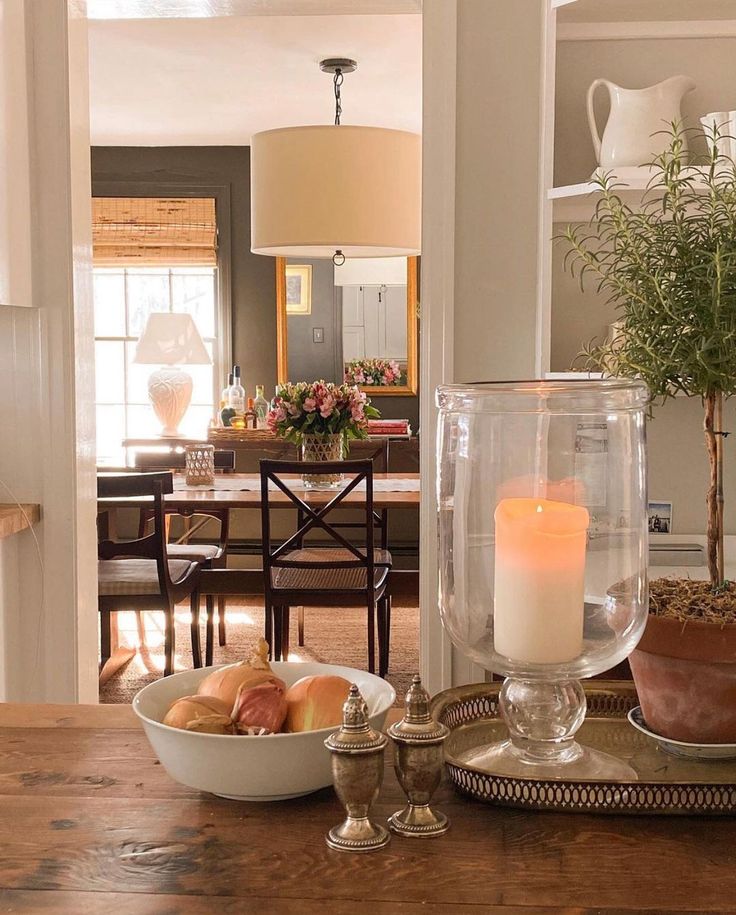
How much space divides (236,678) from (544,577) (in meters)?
0.31

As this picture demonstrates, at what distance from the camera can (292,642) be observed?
493 centimetres

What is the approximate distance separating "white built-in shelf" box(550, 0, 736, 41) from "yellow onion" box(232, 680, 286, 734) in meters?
1.64

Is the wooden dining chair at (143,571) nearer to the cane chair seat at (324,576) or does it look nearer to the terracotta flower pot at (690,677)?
the cane chair seat at (324,576)

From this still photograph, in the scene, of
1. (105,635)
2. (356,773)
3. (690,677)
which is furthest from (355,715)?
(105,635)

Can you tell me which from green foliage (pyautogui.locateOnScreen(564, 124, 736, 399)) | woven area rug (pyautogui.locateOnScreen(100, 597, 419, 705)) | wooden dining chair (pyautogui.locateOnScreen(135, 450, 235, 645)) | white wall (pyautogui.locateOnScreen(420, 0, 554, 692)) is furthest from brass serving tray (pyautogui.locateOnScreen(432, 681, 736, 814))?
wooden dining chair (pyautogui.locateOnScreen(135, 450, 235, 645))

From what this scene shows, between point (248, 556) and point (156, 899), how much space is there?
17.3ft

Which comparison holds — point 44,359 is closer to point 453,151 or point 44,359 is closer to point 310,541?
point 453,151

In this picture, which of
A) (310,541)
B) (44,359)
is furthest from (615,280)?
(310,541)

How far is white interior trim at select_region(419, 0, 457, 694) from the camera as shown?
2275 mm

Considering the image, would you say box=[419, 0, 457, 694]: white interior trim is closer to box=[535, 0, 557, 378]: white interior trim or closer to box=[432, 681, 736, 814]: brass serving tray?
box=[535, 0, 557, 378]: white interior trim

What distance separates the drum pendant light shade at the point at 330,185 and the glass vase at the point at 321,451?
3.84 feet

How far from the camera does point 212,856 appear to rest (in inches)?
33.7

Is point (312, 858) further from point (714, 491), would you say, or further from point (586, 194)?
point (586, 194)

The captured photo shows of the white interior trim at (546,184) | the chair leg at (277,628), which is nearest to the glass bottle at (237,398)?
the chair leg at (277,628)
